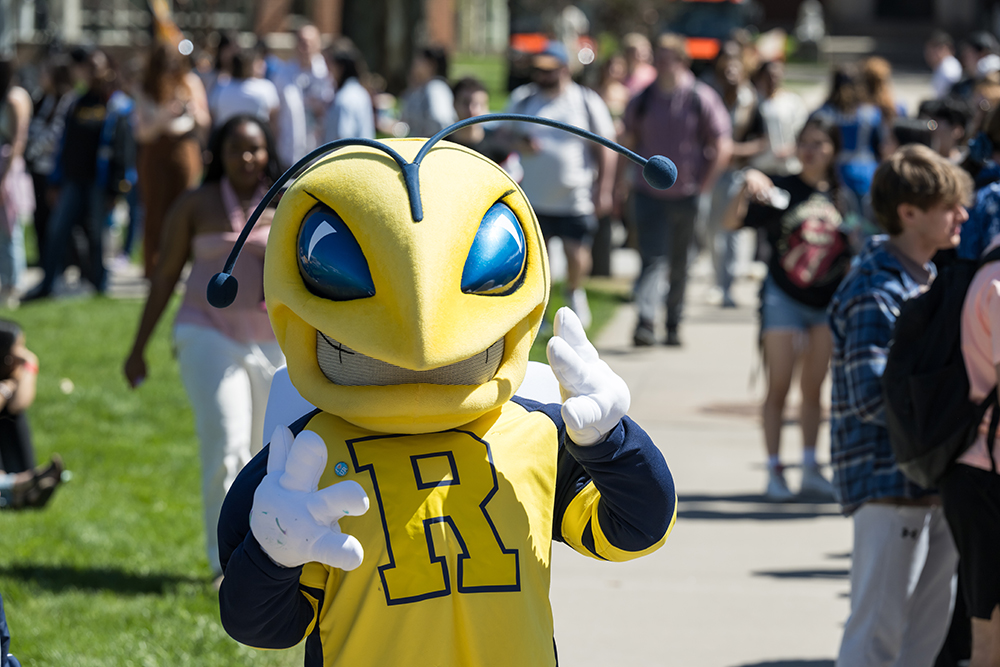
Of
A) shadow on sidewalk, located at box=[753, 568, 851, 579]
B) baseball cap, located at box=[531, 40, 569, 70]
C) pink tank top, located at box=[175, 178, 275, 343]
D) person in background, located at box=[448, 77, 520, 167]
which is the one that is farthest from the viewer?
baseball cap, located at box=[531, 40, 569, 70]

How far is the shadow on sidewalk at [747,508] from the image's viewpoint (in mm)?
6355

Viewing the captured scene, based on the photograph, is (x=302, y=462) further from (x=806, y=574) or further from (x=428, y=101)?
(x=428, y=101)

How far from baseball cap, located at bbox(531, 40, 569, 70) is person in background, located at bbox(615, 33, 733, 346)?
0.66 meters

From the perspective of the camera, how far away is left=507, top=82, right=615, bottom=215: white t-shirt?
366 inches

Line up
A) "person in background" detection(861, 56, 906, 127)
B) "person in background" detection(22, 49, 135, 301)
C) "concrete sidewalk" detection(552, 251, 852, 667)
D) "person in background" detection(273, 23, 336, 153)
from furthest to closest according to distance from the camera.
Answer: "person in background" detection(273, 23, 336, 153)
"person in background" detection(22, 49, 135, 301)
"person in background" detection(861, 56, 906, 127)
"concrete sidewalk" detection(552, 251, 852, 667)

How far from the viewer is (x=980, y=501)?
139 inches

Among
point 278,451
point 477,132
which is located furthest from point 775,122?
point 278,451

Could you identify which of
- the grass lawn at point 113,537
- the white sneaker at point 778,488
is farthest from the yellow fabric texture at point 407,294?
the white sneaker at point 778,488

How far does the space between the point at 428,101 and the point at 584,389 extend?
29.0 ft

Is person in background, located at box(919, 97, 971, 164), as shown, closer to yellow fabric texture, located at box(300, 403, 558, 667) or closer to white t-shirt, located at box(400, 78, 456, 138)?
white t-shirt, located at box(400, 78, 456, 138)

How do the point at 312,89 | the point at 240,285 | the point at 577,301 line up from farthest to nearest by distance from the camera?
the point at 312,89
the point at 577,301
the point at 240,285

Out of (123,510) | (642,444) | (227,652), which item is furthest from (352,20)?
(642,444)

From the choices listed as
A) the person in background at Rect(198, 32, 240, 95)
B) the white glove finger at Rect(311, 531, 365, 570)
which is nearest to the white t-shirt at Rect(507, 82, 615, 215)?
the person in background at Rect(198, 32, 240, 95)

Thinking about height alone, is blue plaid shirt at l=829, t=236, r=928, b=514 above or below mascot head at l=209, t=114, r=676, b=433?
below
